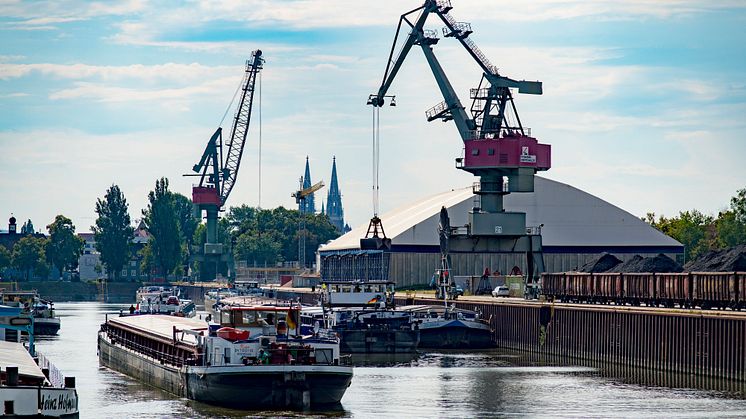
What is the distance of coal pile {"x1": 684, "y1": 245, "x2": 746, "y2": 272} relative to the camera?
3593 inches

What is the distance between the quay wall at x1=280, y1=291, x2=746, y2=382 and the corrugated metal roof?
147 feet

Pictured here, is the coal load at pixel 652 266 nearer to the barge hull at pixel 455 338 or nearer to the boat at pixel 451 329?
the boat at pixel 451 329

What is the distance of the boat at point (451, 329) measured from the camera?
98250 mm

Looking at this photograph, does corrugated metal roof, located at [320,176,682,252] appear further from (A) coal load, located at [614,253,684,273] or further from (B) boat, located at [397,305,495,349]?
(B) boat, located at [397,305,495,349]

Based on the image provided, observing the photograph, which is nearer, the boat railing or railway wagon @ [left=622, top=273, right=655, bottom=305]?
the boat railing

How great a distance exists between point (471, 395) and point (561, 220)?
A: 305 feet

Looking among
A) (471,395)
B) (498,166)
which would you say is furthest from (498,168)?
(471,395)

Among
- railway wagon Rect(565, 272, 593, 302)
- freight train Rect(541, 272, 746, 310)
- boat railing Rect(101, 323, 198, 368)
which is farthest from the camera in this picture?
railway wagon Rect(565, 272, 593, 302)

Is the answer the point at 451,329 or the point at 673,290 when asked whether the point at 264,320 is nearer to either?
the point at 673,290

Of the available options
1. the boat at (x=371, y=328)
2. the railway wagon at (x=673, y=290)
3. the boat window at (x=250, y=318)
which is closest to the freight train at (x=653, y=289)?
the railway wagon at (x=673, y=290)

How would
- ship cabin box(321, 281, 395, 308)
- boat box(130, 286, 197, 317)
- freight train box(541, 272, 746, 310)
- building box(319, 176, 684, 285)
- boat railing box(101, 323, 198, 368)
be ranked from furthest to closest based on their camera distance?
building box(319, 176, 684, 285)
boat box(130, 286, 197, 317)
ship cabin box(321, 281, 395, 308)
freight train box(541, 272, 746, 310)
boat railing box(101, 323, 198, 368)

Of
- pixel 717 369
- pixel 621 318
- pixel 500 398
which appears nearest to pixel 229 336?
pixel 500 398

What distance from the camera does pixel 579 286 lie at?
323ft

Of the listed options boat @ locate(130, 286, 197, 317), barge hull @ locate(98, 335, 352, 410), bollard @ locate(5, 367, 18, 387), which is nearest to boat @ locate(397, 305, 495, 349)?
boat @ locate(130, 286, 197, 317)
